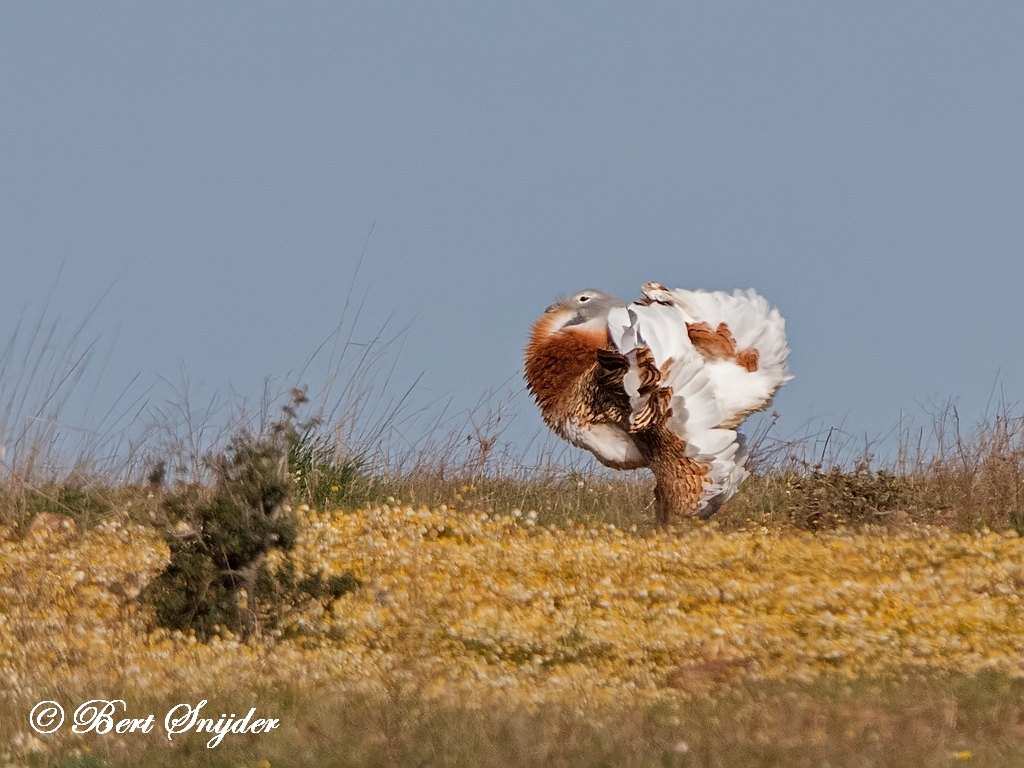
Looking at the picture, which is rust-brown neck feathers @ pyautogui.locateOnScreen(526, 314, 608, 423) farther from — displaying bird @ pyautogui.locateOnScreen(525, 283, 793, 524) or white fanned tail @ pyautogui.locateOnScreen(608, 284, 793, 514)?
white fanned tail @ pyautogui.locateOnScreen(608, 284, 793, 514)

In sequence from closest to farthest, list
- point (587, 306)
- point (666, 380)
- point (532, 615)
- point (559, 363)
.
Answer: point (532, 615), point (666, 380), point (559, 363), point (587, 306)

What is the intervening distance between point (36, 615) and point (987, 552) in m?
6.23

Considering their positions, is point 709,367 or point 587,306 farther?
point 587,306

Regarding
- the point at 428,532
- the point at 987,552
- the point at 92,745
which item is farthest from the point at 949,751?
the point at 428,532

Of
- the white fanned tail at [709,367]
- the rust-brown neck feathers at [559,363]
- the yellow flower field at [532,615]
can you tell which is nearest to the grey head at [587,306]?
the rust-brown neck feathers at [559,363]

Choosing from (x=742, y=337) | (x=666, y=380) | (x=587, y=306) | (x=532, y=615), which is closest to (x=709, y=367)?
(x=742, y=337)

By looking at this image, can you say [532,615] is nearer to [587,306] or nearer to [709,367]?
[709,367]

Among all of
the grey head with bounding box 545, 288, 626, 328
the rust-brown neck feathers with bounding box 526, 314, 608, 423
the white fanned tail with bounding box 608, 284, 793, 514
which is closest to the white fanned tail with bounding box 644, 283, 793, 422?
the white fanned tail with bounding box 608, 284, 793, 514

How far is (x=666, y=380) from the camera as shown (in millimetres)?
9719

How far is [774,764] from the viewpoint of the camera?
16.3 ft

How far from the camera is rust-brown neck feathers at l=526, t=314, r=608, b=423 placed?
403 inches

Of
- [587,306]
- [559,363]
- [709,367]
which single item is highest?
[587,306]

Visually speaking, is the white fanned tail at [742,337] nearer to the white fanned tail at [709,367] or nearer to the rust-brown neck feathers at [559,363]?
the white fanned tail at [709,367]

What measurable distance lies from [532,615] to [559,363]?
294 cm
